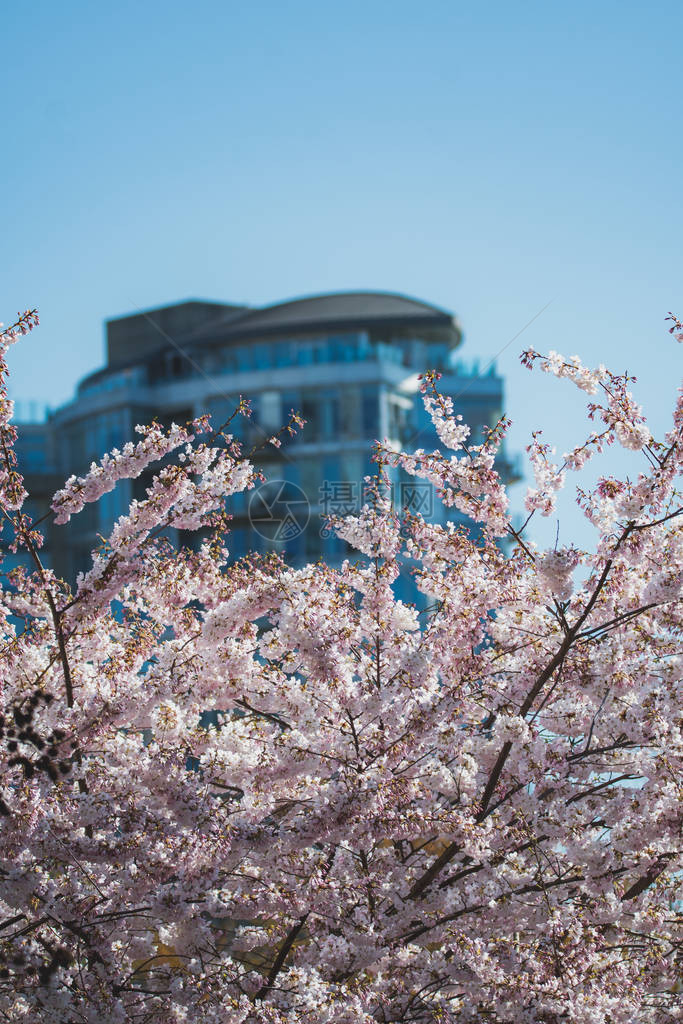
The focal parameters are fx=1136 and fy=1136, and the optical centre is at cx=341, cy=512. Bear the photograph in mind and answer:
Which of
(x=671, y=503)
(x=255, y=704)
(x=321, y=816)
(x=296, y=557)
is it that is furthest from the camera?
(x=296, y=557)

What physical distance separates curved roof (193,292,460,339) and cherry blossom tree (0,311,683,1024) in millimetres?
24640

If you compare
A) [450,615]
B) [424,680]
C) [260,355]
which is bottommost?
[424,680]

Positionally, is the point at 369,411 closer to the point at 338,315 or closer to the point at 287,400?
the point at 287,400

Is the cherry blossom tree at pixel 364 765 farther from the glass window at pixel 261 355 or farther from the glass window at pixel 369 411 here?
the glass window at pixel 261 355

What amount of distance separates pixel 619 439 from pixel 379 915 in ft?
9.56

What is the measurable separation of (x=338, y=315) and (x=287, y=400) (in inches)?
110

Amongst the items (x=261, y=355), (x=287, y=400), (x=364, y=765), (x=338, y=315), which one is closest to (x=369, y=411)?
(x=287, y=400)

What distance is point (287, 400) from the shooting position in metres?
30.6

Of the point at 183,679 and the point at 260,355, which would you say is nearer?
the point at 183,679

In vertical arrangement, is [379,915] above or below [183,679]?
below

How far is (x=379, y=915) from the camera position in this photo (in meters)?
6.18

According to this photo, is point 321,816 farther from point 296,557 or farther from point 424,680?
point 296,557

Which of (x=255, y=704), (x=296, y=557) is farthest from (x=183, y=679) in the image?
(x=296, y=557)

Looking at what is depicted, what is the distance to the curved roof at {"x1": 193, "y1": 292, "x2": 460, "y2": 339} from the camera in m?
31.0
